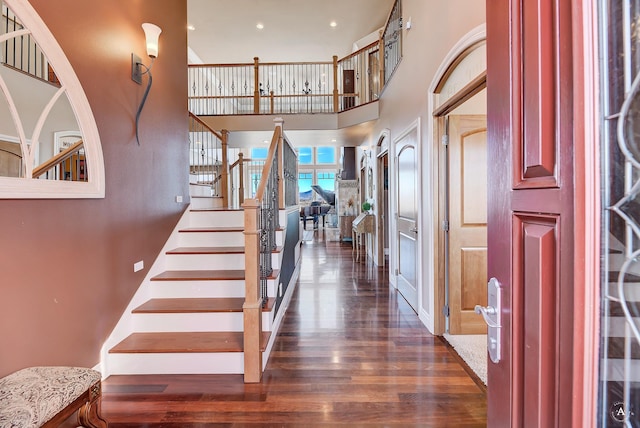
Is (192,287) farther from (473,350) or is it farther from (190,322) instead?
(473,350)

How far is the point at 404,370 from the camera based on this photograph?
236 cm

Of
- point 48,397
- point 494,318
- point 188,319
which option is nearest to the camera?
point 494,318

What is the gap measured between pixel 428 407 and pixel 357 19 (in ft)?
25.5

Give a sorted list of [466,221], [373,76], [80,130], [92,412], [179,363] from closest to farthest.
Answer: [92,412], [80,130], [179,363], [466,221], [373,76]

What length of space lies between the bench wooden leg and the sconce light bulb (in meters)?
2.67

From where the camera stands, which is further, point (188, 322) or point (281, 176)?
point (281, 176)

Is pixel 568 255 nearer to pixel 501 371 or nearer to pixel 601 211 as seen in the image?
pixel 601 211

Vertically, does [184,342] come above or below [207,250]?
below


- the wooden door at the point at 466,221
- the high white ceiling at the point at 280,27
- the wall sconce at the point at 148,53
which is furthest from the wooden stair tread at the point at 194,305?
the high white ceiling at the point at 280,27

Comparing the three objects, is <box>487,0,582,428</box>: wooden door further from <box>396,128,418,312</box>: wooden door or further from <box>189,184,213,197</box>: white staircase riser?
<box>189,184,213,197</box>: white staircase riser

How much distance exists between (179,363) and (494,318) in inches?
92.2

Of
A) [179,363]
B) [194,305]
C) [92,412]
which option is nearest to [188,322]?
[194,305]

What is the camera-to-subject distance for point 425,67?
10.2 feet

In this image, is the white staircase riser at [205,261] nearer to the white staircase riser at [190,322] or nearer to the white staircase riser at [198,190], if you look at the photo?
the white staircase riser at [190,322]
